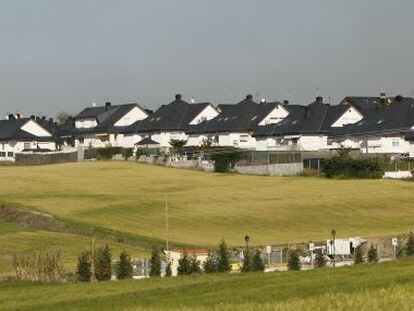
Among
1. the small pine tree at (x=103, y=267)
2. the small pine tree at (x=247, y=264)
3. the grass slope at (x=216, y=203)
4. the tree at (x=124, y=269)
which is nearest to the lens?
the small pine tree at (x=103, y=267)

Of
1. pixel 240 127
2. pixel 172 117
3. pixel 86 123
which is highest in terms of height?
pixel 172 117

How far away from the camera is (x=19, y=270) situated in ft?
93.1

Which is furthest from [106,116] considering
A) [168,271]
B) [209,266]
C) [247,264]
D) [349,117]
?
[247,264]

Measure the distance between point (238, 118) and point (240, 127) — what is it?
3.27m

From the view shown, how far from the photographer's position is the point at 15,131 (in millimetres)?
132750

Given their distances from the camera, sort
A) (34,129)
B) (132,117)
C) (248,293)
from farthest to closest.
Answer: (132,117) → (34,129) → (248,293)

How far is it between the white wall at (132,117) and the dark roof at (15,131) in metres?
11.3

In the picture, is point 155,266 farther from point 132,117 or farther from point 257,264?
point 132,117

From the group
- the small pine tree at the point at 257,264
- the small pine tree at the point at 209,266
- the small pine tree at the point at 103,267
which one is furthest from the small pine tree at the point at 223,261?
the small pine tree at the point at 103,267

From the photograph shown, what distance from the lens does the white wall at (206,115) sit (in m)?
131

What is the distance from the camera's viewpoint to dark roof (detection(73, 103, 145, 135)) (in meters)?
135

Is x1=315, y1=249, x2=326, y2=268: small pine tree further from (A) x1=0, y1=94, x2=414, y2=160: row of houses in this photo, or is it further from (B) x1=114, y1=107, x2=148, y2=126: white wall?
(B) x1=114, y1=107, x2=148, y2=126: white wall

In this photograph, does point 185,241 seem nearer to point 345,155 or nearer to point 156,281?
point 156,281

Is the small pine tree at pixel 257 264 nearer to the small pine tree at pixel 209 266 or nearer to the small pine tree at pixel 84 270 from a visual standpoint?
the small pine tree at pixel 209 266
